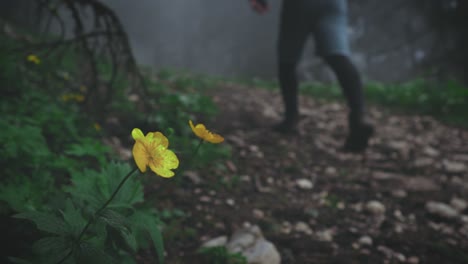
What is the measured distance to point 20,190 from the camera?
1.19 metres

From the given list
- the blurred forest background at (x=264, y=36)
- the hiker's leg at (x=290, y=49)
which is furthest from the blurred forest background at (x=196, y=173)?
the blurred forest background at (x=264, y=36)

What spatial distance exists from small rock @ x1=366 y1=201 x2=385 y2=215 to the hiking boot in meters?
0.93

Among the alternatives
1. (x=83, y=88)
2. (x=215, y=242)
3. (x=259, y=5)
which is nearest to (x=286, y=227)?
(x=215, y=242)

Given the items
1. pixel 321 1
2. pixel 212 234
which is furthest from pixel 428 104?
pixel 212 234

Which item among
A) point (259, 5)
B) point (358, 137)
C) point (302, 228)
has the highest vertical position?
point (259, 5)

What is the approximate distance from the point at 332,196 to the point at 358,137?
934mm

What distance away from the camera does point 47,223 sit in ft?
2.57

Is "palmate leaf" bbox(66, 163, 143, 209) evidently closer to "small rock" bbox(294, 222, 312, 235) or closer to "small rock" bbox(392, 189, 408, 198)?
"small rock" bbox(294, 222, 312, 235)

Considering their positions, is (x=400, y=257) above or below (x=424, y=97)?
below

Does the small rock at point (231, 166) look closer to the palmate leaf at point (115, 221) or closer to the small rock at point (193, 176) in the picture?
the small rock at point (193, 176)

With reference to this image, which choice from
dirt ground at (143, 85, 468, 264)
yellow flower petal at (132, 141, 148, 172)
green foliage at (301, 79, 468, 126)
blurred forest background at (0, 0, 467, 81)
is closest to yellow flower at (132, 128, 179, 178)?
yellow flower petal at (132, 141, 148, 172)

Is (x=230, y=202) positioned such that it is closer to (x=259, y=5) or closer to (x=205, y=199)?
(x=205, y=199)

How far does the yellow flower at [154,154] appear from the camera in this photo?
2.50ft

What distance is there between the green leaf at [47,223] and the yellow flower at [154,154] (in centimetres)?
26
